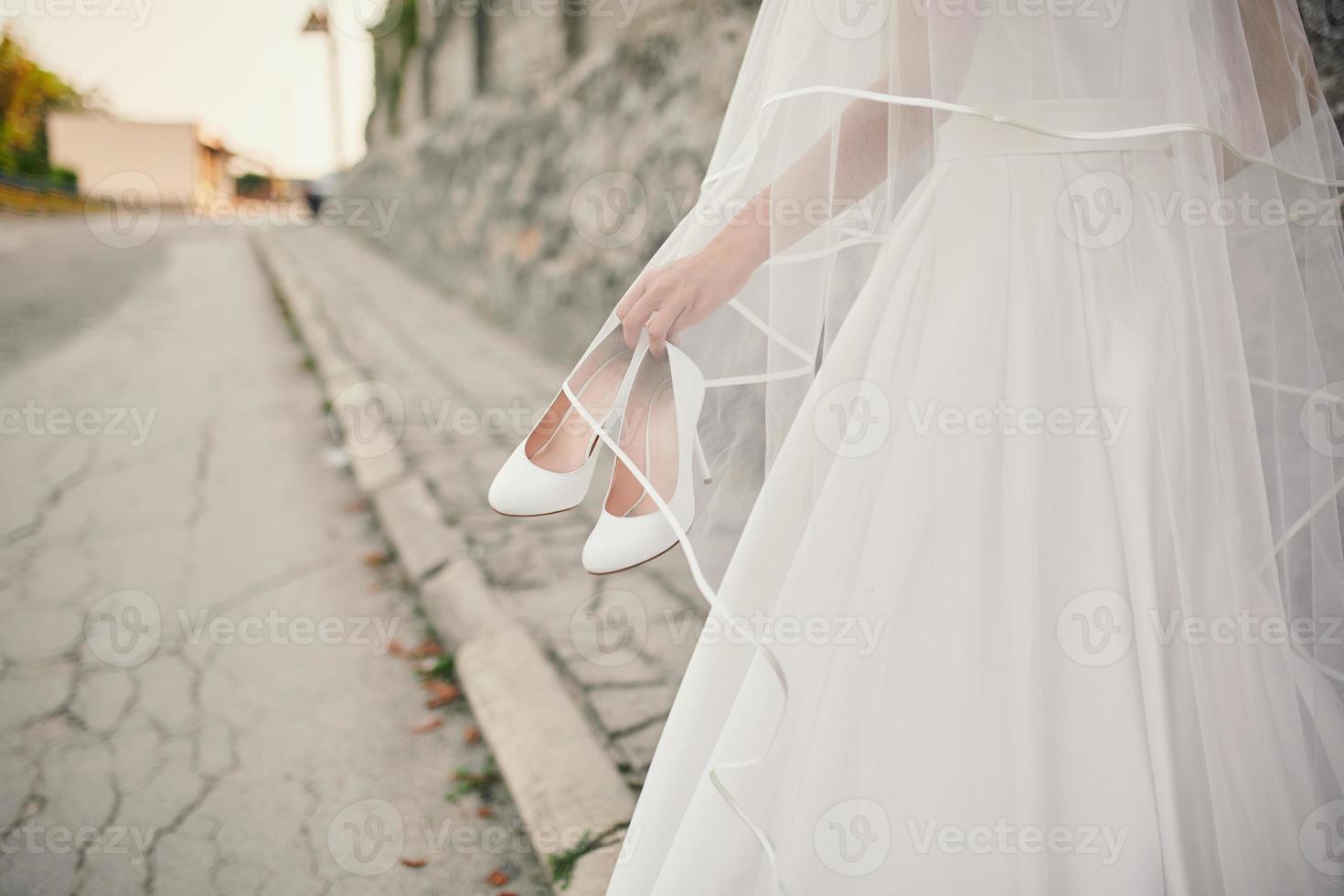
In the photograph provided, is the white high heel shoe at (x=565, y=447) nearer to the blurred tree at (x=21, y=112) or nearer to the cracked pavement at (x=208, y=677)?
the cracked pavement at (x=208, y=677)

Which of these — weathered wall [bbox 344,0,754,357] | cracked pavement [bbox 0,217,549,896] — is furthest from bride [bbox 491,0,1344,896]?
weathered wall [bbox 344,0,754,357]

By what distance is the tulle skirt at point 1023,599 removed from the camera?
85 centimetres

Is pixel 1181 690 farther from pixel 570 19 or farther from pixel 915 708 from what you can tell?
pixel 570 19

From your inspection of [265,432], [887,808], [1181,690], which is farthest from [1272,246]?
[265,432]

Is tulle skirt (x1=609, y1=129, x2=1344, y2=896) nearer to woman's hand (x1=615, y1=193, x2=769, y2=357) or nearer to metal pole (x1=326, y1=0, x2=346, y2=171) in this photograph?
woman's hand (x1=615, y1=193, x2=769, y2=357)

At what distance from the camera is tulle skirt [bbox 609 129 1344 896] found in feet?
2.80

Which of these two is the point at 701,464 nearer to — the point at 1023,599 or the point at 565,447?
the point at 565,447

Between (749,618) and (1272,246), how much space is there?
0.81 meters

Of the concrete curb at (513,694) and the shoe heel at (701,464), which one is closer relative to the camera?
the shoe heel at (701,464)

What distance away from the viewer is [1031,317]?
0.90 m

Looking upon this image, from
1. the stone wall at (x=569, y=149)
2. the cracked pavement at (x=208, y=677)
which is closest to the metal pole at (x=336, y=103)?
the stone wall at (x=569, y=149)

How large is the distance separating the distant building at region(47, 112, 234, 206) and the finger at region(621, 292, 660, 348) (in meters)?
29.2

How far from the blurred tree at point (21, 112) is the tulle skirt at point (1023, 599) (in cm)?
2839

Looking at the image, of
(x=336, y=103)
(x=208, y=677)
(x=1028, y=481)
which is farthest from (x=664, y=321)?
(x=336, y=103)
